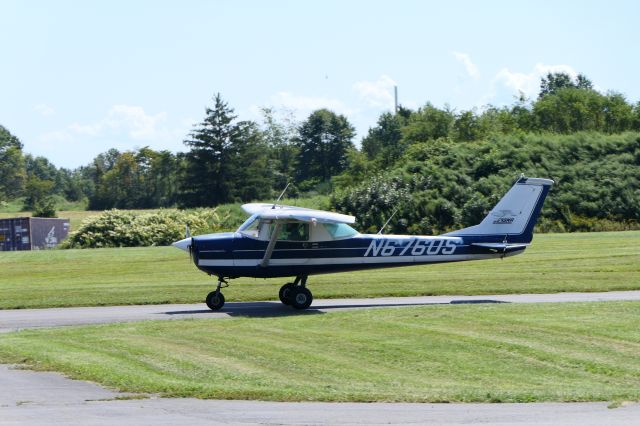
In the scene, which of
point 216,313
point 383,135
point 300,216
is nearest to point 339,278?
point 300,216

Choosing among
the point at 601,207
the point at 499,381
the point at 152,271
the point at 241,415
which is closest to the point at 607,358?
the point at 499,381

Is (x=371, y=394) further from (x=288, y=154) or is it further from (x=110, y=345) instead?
(x=288, y=154)

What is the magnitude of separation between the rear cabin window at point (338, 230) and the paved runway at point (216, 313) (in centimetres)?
178

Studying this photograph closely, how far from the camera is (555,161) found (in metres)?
54.7

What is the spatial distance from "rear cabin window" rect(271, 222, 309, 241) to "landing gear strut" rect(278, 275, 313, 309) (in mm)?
1104

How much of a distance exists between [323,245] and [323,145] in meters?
93.0

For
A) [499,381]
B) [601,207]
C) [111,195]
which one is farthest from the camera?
[111,195]

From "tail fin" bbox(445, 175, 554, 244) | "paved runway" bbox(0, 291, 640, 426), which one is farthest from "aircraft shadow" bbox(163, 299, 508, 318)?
"paved runway" bbox(0, 291, 640, 426)

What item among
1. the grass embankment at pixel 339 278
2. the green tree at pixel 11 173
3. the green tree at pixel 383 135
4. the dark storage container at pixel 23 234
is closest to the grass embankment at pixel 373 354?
the grass embankment at pixel 339 278

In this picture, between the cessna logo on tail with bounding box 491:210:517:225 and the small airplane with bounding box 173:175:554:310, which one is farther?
the cessna logo on tail with bounding box 491:210:517:225

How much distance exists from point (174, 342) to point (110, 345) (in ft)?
3.82

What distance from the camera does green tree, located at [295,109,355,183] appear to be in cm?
11400

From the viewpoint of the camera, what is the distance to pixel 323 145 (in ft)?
382

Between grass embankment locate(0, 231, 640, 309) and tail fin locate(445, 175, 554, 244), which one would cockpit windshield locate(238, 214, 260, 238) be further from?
tail fin locate(445, 175, 554, 244)
